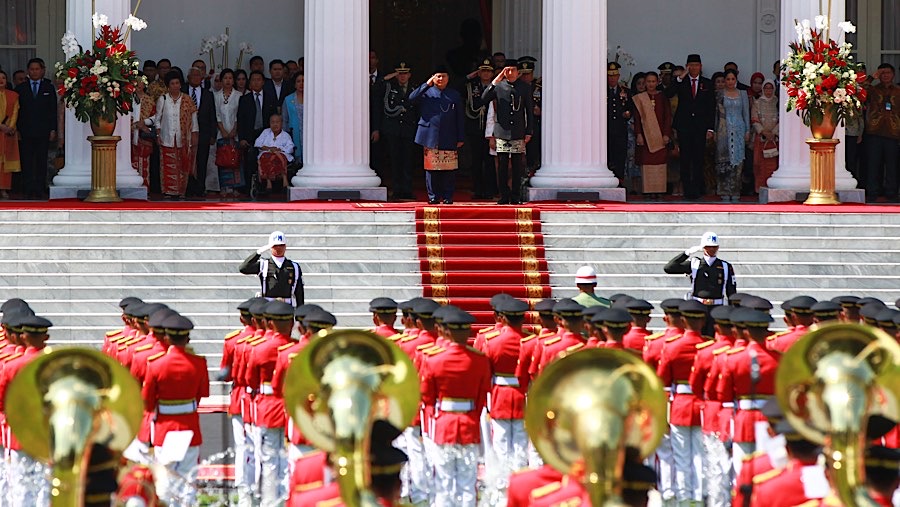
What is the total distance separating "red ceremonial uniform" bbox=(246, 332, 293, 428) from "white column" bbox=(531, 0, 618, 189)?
11750 millimetres

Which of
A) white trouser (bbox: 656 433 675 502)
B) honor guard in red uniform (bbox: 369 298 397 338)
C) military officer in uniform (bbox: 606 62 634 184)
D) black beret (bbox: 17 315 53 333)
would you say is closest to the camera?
black beret (bbox: 17 315 53 333)

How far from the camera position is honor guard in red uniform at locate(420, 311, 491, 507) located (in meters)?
13.1

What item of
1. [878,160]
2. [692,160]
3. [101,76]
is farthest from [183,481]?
[878,160]

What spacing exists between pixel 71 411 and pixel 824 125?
59.2 ft

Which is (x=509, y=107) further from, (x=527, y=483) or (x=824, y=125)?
(x=527, y=483)

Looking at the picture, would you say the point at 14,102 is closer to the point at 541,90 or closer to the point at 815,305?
the point at 541,90

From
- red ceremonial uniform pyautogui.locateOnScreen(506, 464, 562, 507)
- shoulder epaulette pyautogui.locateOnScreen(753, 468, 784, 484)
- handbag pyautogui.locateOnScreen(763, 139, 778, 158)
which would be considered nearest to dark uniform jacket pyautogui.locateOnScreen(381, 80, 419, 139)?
handbag pyautogui.locateOnScreen(763, 139, 778, 158)

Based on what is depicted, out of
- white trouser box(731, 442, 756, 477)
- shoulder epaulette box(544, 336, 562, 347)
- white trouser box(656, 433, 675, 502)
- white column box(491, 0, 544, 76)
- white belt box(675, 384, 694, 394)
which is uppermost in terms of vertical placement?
white column box(491, 0, 544, 76)

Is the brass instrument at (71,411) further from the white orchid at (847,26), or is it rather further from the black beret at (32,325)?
the white orchid at (847,26)

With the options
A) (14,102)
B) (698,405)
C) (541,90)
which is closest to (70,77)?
(14,102)

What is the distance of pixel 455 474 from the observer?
13352mm

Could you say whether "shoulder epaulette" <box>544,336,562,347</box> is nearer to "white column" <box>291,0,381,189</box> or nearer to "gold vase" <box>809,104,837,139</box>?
"white column" <box>291,0,381,189</box>

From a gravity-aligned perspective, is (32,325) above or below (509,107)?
below

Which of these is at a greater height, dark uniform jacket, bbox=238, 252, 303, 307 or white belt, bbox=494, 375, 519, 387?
dark uniform jacket, bbox=238, 252, 303, 307
